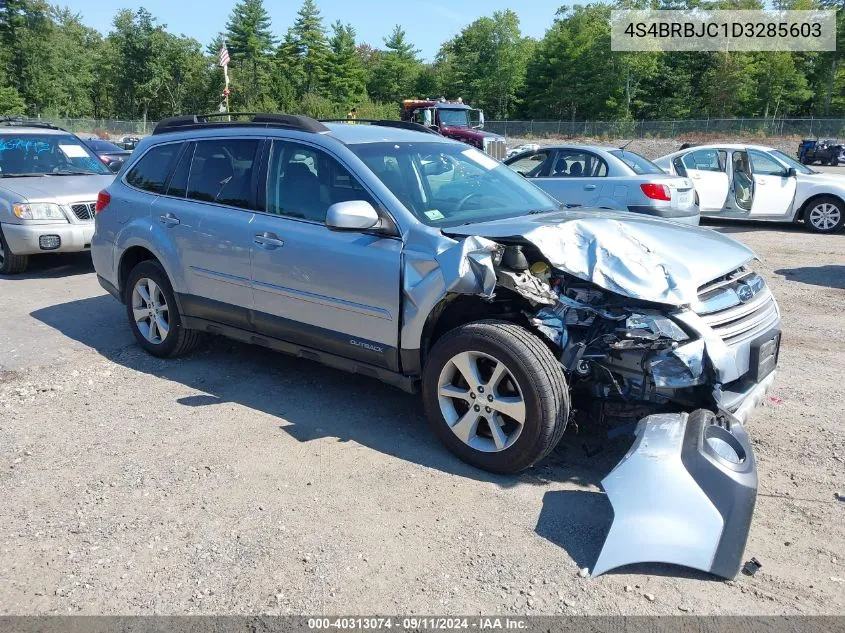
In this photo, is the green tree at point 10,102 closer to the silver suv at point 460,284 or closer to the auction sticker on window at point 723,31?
the auction sticker on window at point 723,31

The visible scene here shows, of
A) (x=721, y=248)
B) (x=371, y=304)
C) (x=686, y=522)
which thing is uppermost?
(x=721, y=248)

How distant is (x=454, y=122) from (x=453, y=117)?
20 centimetres

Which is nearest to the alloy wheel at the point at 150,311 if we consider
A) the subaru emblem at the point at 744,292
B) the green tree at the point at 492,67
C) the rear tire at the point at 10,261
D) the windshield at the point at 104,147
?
the subaru emblem at the point at 744,292

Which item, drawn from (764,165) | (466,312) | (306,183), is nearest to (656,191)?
(764,165)

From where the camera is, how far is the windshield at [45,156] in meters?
9.97

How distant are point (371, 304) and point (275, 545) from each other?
1.55 m

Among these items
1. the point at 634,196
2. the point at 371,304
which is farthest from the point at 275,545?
the point at 634,196

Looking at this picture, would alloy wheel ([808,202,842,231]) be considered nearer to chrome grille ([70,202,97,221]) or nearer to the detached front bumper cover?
the detached front bumper cover

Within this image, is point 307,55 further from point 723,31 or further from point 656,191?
point 656,191

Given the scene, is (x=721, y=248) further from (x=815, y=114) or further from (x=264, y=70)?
(x=264, y=70)

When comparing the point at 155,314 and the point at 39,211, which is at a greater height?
the point at 39,211

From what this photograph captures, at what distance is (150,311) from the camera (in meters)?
6.00

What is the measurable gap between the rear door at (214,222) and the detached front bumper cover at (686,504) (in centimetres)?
301

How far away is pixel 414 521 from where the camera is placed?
3.56m
